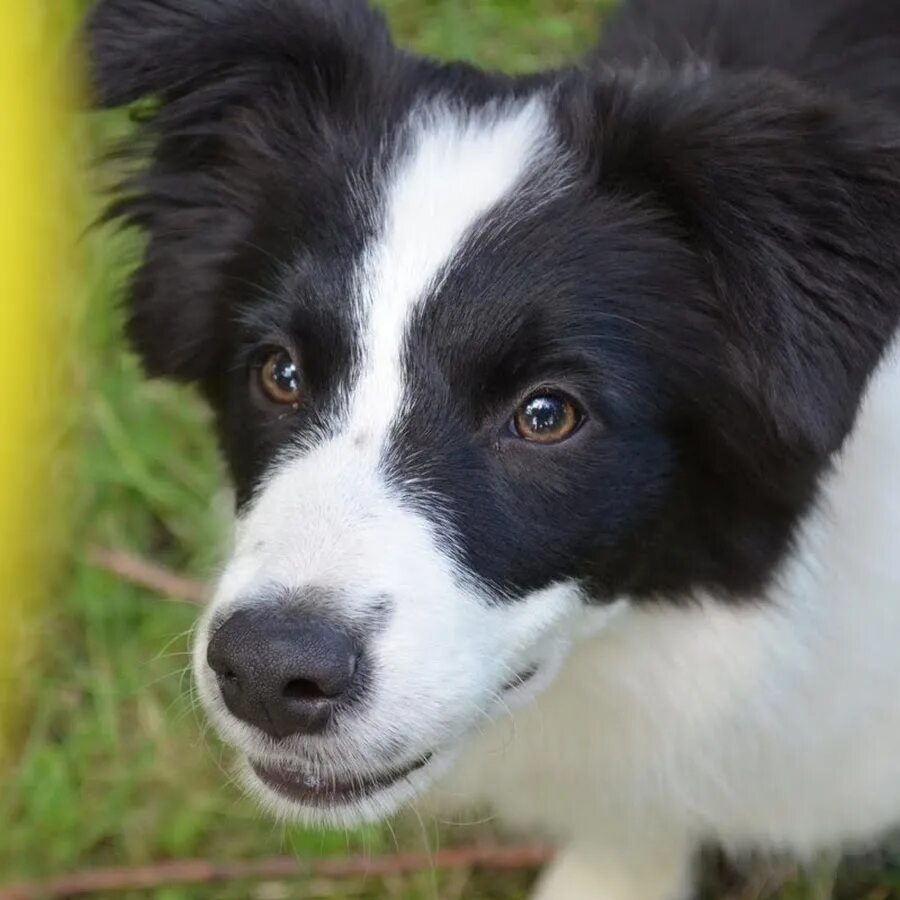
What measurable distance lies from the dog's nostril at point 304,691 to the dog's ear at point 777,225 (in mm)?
639

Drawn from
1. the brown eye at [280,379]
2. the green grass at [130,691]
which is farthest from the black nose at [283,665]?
the green grass at [130,691]

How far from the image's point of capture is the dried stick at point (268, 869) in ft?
9.20

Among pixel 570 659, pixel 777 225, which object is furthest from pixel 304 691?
pixel 777 225

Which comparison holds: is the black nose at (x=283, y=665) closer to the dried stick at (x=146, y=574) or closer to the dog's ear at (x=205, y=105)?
the dog's ear at (x=205, y=105)

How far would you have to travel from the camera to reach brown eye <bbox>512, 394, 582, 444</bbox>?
70.5 inches

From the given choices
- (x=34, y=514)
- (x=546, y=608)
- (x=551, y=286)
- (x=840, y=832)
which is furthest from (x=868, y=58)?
(x=34, y=514)

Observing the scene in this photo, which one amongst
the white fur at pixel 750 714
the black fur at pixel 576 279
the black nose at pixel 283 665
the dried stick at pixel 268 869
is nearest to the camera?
the black nose at pixel 283 665

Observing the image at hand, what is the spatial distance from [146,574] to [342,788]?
4.99 ft

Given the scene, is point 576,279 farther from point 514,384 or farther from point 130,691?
point 130,691

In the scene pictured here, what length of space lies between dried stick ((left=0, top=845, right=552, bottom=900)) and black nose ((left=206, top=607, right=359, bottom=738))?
1.19 meters

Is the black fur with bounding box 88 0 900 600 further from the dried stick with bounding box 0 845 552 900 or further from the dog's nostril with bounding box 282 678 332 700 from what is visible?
the dried stick with bounding box 0 845 552 900

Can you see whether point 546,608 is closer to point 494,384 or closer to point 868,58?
point 494,384

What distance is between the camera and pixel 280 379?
6.32ft

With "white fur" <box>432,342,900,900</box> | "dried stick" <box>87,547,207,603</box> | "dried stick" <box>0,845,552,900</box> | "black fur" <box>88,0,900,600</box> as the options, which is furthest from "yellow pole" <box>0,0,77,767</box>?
"dried stick" <box>87,547,207,603</box>
